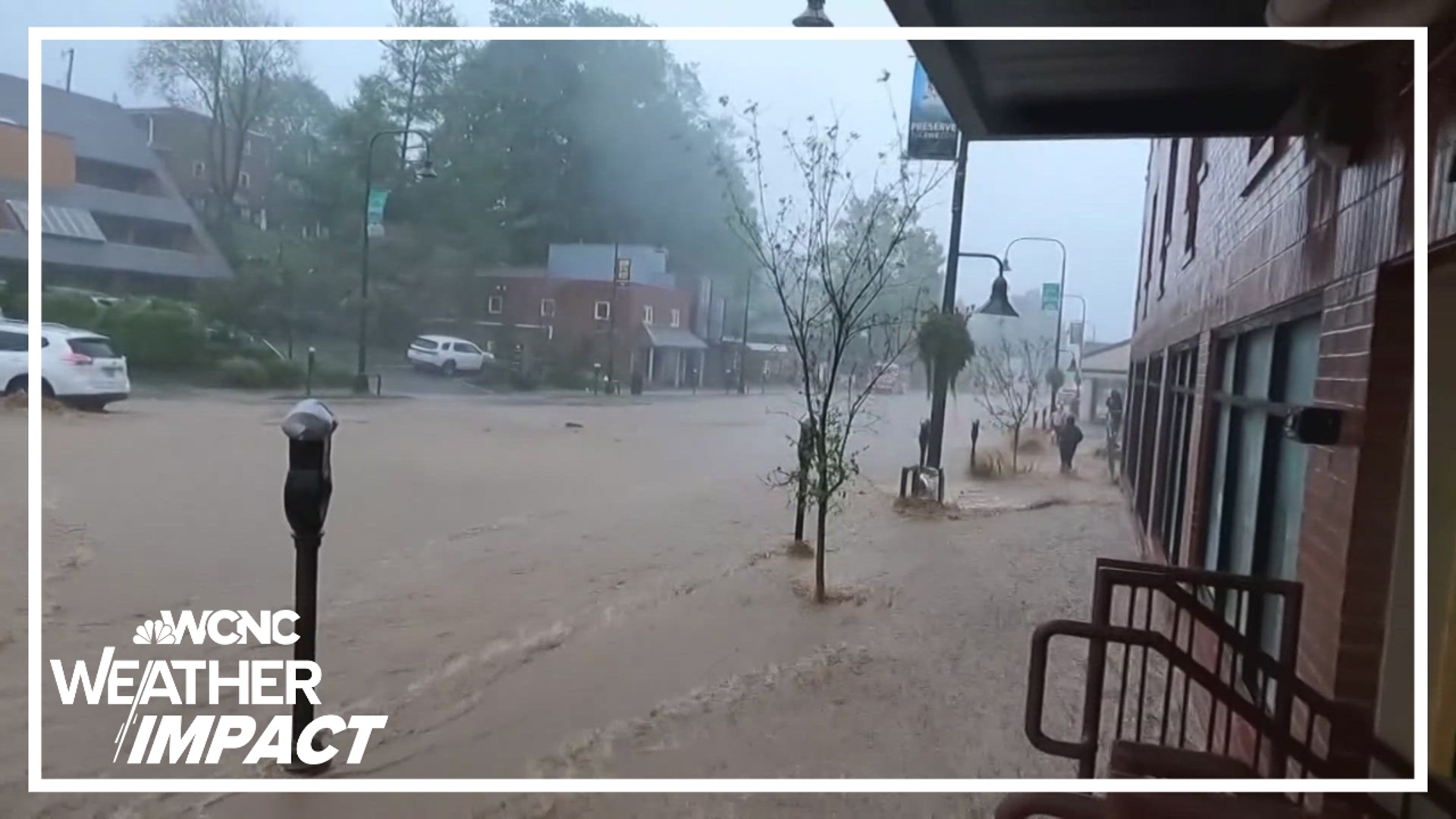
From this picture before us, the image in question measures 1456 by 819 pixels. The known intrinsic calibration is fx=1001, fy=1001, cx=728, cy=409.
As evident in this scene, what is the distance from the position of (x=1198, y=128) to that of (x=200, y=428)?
7.85 ft

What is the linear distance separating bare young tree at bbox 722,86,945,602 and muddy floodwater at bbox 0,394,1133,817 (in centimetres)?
9

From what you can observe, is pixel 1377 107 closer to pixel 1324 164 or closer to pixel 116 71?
pixel 1324 164

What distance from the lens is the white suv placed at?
6.84 feet

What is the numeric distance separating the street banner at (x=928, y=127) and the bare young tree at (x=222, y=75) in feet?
4.55

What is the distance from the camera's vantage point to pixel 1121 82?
203 centimetres

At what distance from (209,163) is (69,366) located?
0.52 metres

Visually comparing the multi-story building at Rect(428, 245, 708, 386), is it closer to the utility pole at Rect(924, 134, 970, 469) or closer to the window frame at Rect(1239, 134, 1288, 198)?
the utility pole at Rect(924, 134, 970, 469)

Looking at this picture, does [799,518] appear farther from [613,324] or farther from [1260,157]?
[1260,157]

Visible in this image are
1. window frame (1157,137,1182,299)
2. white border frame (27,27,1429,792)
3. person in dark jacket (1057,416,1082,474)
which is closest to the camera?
white border frame (27,27,1429,792)

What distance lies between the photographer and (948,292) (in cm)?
248

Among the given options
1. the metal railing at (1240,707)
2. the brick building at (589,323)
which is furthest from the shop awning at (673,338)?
the metal railing at (1240,707)

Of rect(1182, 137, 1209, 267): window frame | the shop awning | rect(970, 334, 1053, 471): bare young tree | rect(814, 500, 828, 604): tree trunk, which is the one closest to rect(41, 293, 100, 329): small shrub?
the shop awning

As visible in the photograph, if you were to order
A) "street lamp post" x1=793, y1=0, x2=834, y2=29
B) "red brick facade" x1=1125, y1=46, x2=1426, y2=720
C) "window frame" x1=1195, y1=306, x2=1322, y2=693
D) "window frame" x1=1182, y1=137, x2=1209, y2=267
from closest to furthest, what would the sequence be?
"red brick facade" x1=1125, y1=46, x2=1426, y2=720 < "window frame" x1=1195, y1=306, x2=1322, y2=693 < "street lamp post" x1=793, y1=0, x2=834, y2=29 < "window frame" x1=1182, y1=137, x2=1209, y2=267

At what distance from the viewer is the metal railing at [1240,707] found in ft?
5.00
